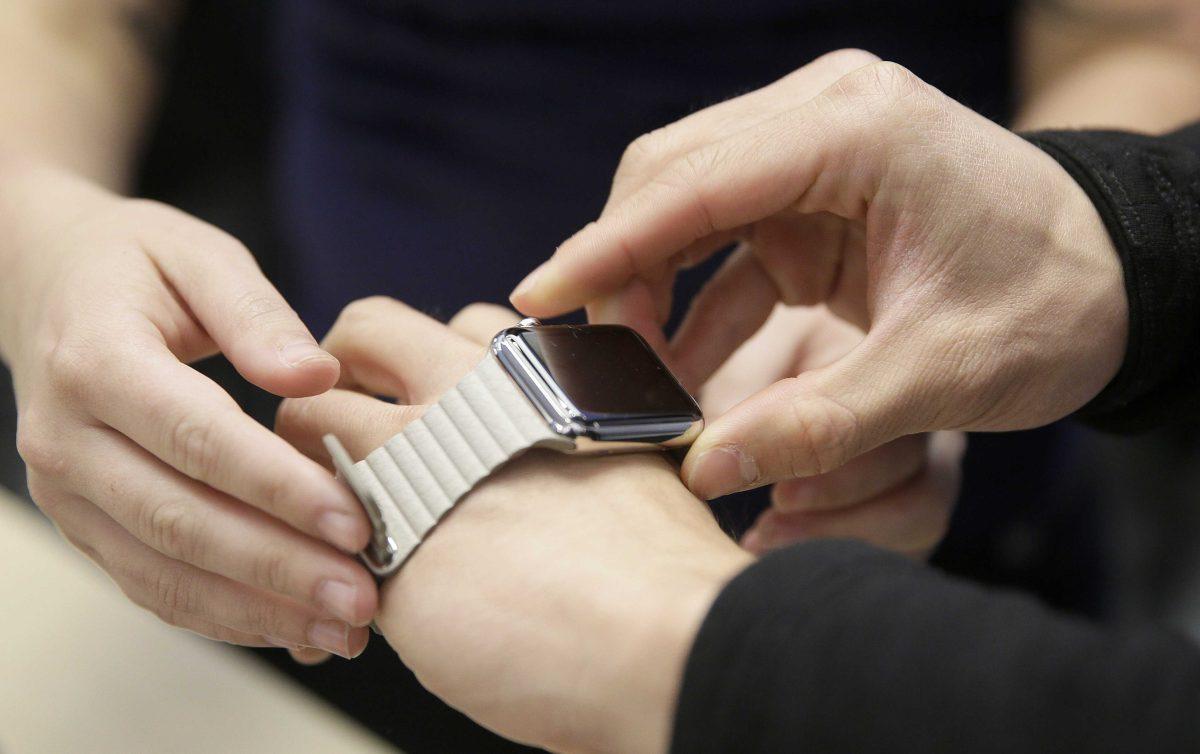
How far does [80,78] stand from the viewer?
1.02m

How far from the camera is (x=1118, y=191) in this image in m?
0.62

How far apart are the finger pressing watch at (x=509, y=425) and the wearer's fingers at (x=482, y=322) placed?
12 centimetres

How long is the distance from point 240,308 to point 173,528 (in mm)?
143

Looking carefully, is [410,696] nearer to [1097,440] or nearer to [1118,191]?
[1118,191]

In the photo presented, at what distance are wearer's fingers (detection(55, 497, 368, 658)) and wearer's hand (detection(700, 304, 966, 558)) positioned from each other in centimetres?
36

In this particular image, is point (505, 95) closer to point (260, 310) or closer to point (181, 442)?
point (260, 310)

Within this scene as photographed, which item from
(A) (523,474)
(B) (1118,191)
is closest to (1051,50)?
(B) (1118,191)

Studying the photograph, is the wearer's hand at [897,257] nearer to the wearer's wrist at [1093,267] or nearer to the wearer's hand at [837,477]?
the wearer's wrist at [1093,267]

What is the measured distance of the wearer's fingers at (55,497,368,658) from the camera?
0.56 m

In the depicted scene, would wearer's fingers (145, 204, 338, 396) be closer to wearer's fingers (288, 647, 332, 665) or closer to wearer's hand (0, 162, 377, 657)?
wearer's hand (0, 162, 377, 657)

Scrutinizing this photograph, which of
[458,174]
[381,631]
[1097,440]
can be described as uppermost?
[458,174]

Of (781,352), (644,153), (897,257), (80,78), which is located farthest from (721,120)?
(80,78)

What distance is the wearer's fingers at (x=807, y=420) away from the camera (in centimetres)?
55

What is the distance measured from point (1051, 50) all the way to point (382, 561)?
0.81 m
